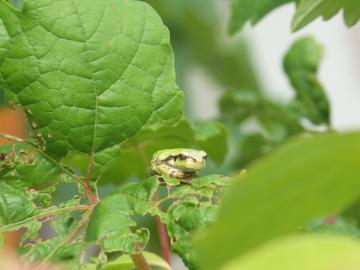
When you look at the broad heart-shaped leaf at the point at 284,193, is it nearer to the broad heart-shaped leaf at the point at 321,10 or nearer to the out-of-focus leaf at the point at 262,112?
the broad heart-shaped leaf at the point at 321,10

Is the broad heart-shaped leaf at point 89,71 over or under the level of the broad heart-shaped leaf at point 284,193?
under

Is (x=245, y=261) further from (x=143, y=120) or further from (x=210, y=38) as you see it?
(x=210, y=38)

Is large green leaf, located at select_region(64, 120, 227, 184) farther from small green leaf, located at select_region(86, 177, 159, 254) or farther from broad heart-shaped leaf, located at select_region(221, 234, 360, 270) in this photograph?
broad heart-shaped leaf, located at select_region(221, 234, 360, 270)

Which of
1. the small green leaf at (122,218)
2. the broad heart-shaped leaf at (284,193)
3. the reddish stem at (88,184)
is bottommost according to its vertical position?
the reddish stem at (88,184)

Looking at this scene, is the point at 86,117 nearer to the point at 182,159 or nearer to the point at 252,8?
the point at 182,159

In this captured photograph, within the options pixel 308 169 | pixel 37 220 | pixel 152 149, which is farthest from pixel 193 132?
pixel 308 169

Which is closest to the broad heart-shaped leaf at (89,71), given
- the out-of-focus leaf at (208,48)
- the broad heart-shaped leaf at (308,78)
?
the broad heart-shaped leaf at (308,78)

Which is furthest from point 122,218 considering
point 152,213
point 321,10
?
point 321,10
